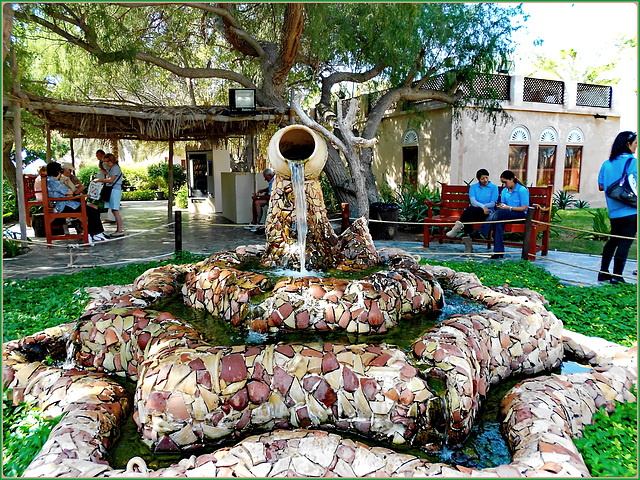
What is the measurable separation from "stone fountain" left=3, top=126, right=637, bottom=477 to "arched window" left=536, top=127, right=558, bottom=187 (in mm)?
13046

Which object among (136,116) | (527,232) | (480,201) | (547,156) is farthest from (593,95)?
(136,116)

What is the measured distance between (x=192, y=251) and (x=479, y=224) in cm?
492

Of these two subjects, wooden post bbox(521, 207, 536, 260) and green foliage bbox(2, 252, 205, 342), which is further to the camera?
wooden post bbox(521, 207, 536, 260)

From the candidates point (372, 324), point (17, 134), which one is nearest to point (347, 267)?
point (372, 324)

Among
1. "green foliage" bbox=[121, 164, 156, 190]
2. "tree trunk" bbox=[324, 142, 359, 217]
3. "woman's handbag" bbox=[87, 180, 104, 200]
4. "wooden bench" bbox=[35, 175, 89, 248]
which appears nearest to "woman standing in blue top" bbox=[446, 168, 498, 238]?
"tree trunk" bbox=[324, 142, 359, 217]

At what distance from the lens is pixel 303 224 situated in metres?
4.33

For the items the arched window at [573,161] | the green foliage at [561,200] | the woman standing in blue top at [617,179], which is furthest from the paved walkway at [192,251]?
the arched window at [573,161]

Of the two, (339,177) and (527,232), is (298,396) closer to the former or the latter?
(527,232)

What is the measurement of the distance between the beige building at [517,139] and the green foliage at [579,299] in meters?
7.29

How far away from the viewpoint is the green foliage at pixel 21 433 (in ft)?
7.84

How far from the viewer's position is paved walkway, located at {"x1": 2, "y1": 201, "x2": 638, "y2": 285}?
6668mm

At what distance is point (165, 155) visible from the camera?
3644 cm

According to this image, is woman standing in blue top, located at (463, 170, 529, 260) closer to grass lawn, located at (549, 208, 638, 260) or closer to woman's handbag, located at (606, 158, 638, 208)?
grass lawn, located at (549, 208, 638, 260)

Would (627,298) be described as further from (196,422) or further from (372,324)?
(196,422)
